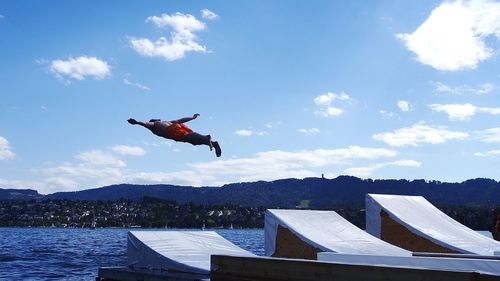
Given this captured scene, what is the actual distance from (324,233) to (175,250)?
628cm

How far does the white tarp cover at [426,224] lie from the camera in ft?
87.4

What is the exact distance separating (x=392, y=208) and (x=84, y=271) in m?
17.9

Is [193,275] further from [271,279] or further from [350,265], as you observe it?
[350,265]

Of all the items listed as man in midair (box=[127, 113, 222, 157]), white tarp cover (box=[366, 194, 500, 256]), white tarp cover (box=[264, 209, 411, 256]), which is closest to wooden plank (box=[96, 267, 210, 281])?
man in midair (box=[127, 113, 222, 157])

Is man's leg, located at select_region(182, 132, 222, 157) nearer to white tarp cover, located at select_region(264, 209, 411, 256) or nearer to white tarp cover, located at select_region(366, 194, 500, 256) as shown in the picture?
white tarp cover, located at select_region(264, 209, 411, 256)

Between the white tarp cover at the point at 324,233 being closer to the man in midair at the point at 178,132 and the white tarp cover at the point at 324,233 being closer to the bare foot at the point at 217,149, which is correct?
the bare foot at the point at 217,149

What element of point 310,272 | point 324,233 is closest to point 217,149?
point 310,272

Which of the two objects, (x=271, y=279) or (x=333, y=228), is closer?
(x=271, y=279)

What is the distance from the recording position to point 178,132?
12.2 m

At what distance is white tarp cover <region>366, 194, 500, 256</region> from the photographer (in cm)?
2664

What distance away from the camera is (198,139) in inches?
471

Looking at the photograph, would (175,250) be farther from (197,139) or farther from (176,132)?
(197,139)

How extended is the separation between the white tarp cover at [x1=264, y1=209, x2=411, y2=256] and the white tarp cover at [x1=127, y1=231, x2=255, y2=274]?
2608 millimetres

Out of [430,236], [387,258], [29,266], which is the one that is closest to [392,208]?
[430,236]
